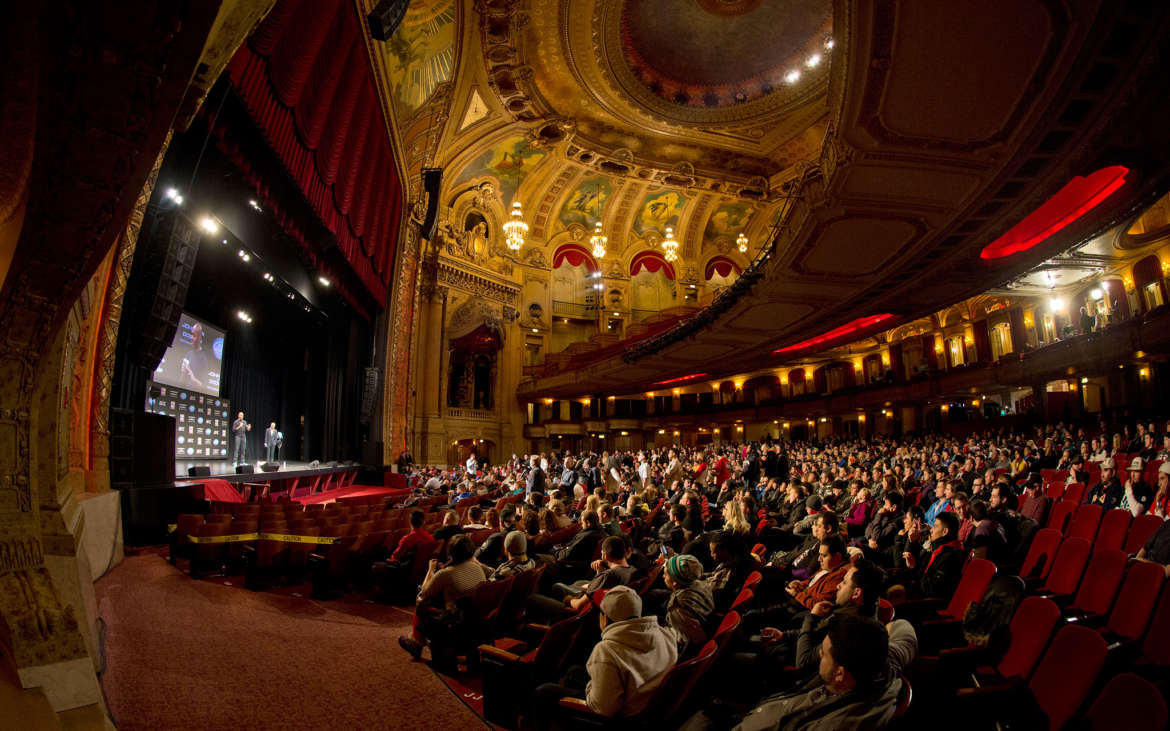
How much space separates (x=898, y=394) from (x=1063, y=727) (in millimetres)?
19733

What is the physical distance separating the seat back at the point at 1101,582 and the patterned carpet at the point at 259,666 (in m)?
3.35

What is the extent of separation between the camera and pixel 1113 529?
14.3 feet

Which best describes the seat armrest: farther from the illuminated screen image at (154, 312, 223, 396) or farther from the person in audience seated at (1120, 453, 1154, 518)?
the illuminated screen image at (154, 312, 223, 396)

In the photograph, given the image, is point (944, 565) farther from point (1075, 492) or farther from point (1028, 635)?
point (1075, 492)

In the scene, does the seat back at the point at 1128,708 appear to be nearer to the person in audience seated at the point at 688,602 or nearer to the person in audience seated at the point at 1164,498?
the person in audience seated at the point at 688,602

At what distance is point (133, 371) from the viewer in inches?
267

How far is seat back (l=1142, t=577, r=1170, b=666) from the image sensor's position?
2.42m

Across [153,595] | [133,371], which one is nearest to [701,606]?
[153,595]

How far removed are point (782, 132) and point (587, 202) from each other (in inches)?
333

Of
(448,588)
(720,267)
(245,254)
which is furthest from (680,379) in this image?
(448,588)

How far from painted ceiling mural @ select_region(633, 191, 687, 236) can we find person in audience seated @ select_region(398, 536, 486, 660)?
78.4ft

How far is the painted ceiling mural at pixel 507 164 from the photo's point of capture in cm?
2038

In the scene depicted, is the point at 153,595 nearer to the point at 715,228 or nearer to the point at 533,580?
the point at 533,580

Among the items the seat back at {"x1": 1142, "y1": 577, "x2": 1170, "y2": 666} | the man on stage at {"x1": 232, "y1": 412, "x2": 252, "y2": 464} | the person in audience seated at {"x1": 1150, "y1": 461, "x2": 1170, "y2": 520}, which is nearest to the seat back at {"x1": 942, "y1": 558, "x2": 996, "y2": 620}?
the seat back at {"x1": 1142, "y1": 577, "x2": 1170, "y2": 666}
